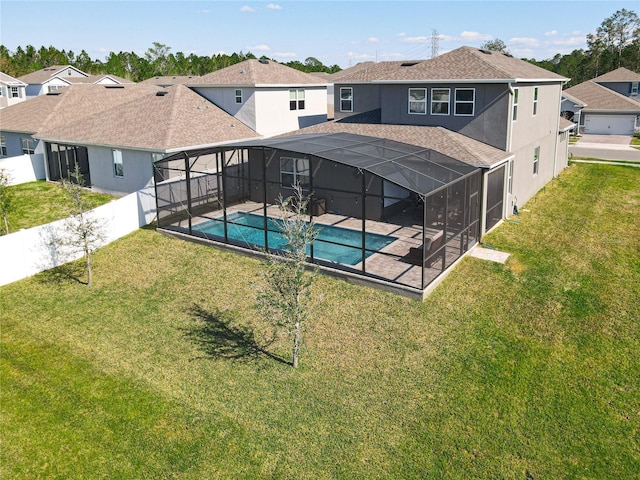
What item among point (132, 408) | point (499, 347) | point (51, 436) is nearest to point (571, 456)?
point (499, 347)

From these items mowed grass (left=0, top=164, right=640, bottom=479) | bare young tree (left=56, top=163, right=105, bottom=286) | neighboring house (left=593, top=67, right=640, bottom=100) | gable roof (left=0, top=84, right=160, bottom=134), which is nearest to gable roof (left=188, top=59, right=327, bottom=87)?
gable roof (left=0, top=84, right=160, bottom=134)

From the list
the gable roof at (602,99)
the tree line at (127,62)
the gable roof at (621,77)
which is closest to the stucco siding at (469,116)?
the gable roof at (602,99)

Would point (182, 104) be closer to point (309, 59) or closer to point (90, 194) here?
point (90, 194)

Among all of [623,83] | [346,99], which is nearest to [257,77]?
[346,99]

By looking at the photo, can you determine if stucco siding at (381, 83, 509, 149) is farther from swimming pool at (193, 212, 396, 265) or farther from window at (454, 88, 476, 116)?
swimming pool at (193, 212, 396, 265)

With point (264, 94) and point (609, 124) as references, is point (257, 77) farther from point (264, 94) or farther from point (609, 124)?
point (609, 124)

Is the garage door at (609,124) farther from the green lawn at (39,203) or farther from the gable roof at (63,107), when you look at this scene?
the green lawn at (39,203)

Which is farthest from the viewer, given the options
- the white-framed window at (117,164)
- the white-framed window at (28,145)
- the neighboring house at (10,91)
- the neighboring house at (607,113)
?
the neighboring house at (10,91)
